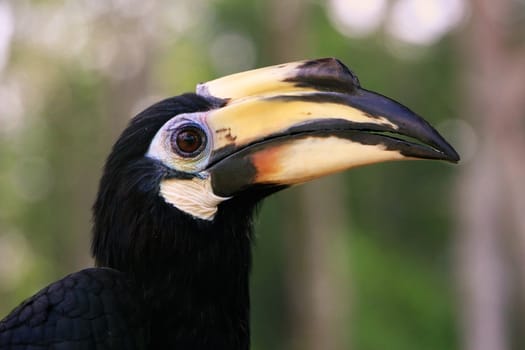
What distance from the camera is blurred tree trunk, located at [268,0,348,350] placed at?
12281mm


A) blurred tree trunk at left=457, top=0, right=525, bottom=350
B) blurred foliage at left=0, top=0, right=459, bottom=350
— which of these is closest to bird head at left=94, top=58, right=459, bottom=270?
blurred tree trunk at left=457, top=0, right=525, bottom=350

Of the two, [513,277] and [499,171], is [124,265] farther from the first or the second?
[513,277]

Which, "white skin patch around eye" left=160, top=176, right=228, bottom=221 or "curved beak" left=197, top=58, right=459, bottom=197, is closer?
"curved beak" left=197, top=58, right=459, bottom=197

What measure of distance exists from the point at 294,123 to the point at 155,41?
10.7 meters

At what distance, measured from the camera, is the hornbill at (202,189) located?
303cm

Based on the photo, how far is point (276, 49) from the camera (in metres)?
13.1

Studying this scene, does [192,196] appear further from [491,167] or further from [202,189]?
[491,167]

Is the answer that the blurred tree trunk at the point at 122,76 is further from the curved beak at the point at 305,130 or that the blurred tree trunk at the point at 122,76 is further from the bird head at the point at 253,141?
the curved beak at the point at 305,130

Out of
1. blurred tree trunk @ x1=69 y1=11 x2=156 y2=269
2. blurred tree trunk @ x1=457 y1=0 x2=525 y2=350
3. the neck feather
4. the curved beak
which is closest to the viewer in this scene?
the curved beak

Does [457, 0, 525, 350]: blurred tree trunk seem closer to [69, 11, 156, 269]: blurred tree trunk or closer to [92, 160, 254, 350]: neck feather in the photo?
[69, 11, 156, 269]: blurred tree trunk

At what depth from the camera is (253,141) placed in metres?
3.15

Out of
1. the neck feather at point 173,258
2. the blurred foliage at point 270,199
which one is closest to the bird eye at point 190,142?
the neck feather at point 173,258

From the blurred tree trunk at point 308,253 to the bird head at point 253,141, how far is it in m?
9.16

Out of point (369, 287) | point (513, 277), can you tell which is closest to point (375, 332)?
point (369, 287)
